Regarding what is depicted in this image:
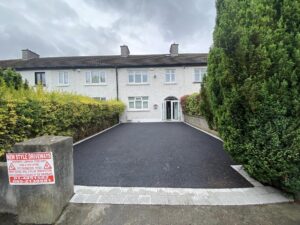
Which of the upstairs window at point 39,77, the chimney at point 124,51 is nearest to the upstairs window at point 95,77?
the chimney at point 124,51

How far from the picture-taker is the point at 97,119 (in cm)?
1032

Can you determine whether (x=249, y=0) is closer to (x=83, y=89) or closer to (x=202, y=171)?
(x=202, y=171)

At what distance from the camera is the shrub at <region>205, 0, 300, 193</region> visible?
280 centimetres

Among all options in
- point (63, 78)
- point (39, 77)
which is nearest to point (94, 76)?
point (63, 78)

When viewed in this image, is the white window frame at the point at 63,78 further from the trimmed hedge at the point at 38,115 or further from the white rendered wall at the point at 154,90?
the trimmed hedge at the point at 38,115

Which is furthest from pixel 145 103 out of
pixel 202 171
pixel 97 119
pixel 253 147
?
pixel 253 147

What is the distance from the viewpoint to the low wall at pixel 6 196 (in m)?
2.76

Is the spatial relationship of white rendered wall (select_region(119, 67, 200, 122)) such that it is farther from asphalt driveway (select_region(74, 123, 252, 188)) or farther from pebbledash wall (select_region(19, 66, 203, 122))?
asphalt driveway (select_region(74, 123, 252, 188))

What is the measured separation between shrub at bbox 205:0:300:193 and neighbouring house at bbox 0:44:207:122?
14926 millimetres

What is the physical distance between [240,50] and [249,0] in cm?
106

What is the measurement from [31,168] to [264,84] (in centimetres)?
391

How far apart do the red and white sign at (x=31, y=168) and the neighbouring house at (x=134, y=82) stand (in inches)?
606

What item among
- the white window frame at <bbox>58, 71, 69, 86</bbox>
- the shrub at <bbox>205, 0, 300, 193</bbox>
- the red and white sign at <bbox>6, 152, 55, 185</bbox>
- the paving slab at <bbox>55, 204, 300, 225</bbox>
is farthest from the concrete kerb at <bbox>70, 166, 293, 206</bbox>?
the white window frame at <bbox>58, 71, 69, 86</bbox>

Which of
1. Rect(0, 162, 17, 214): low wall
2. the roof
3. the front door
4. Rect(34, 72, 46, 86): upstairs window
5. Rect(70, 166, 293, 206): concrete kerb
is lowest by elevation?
Rect(70, 166, 293, 206): concrete kerb
